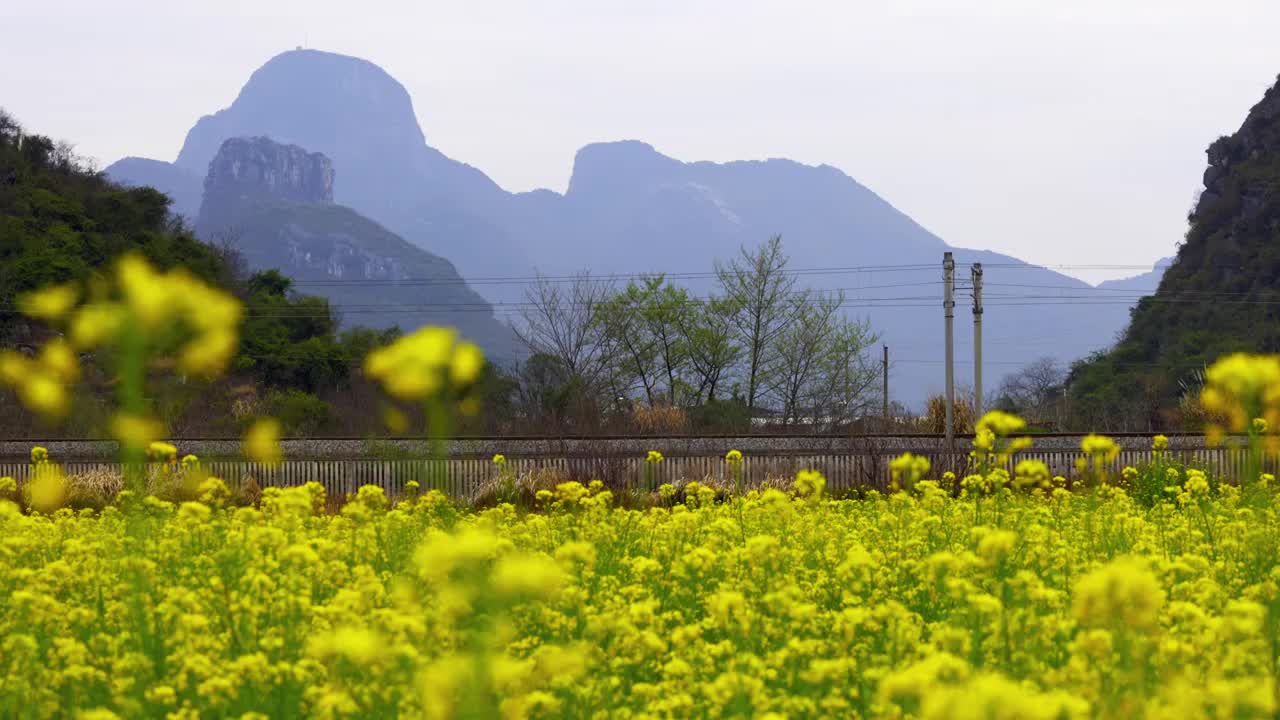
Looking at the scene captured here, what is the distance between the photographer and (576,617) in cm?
559

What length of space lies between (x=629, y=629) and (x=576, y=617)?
1556 mm

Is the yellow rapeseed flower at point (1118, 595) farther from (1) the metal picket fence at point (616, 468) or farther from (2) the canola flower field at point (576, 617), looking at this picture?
(1) the metal picket fence at point (616, 468)

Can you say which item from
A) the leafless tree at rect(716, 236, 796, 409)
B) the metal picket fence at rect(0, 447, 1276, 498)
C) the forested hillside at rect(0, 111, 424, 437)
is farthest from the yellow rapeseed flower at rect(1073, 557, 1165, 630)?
the leafless tree at rect(716, 236, 796, 409)

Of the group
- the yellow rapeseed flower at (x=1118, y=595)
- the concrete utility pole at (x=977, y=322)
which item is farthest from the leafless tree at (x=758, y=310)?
the yellow rapeseed flower at (x=1118, y=595)

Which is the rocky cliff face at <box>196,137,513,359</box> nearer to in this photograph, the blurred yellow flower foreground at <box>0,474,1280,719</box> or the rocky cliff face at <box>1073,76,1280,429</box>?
the rocky cliff face at <box>1073,76,1280,429</box>

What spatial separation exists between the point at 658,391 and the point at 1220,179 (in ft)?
134

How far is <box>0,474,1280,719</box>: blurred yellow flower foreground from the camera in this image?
124 inches

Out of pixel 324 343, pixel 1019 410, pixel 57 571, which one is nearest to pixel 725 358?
pixel 1019 410

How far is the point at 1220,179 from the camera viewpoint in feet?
198

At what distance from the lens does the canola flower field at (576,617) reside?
10.6ft

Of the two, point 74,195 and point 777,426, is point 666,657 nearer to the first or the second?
point 777,426

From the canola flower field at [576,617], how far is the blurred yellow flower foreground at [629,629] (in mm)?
19

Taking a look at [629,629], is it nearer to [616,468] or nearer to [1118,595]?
[1118,595]

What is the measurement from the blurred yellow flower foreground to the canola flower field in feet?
0.06
